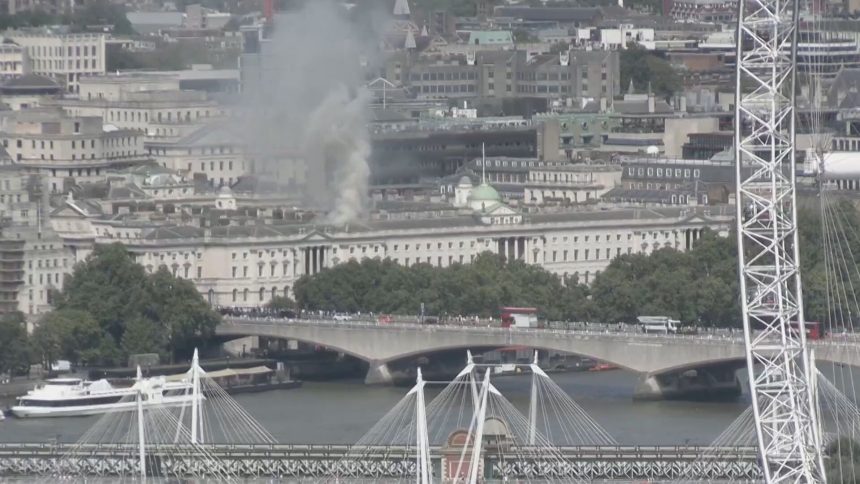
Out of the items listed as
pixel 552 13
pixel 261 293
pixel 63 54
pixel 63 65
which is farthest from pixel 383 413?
pixel 552 13

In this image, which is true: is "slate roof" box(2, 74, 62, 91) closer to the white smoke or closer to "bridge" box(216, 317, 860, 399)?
the white smoke

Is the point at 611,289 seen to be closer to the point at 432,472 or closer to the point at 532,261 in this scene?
the point at 532,261

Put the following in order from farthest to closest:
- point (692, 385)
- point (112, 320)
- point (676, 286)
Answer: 1. point (676, 286)
2. point (112, 320)
3. point (692, 385)

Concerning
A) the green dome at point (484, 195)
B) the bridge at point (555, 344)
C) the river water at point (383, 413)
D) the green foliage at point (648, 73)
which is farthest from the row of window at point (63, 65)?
the river water at point (383, 413)

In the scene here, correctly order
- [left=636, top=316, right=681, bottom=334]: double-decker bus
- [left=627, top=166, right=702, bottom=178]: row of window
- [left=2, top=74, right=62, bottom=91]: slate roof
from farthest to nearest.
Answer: [left=2, top=74, right=62, bottom=91]: slate roof → [left=627, top=166, right=702, bottom=178]: row of window → [left=636, top=316, right=681, bottom=334]: double-decker bus

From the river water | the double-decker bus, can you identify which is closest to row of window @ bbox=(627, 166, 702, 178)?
the double-decker bus

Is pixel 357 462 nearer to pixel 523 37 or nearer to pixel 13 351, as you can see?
pixel 13 351

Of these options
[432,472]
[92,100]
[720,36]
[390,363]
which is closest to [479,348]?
[390,363]
